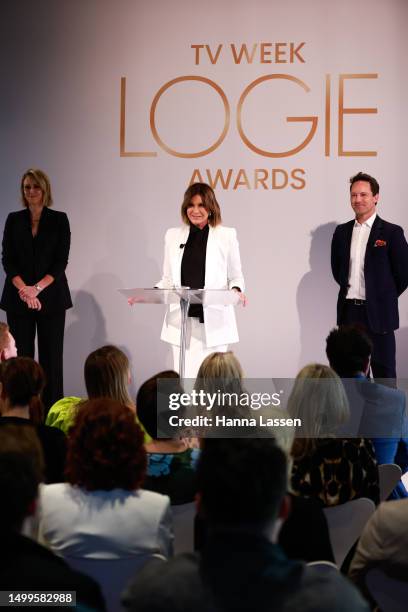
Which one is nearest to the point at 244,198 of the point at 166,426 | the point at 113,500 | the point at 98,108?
the point at 98,108

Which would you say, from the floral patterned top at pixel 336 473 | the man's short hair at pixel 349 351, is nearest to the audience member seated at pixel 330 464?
the floral patterned top at pixel 336 473

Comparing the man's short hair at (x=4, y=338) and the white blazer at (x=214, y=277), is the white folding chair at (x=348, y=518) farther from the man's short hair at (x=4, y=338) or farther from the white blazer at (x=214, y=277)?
the white blazer at (x=214, y=277)

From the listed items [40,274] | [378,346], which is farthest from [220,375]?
[40,274]

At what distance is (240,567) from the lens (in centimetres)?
129

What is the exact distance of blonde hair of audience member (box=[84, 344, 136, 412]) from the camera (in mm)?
3123

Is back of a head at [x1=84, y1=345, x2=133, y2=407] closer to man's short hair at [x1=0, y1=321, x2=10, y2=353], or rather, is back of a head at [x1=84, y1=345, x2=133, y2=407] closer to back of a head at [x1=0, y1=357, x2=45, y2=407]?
back of a head at [x1=0, y1=357, x2=45, y2=407]

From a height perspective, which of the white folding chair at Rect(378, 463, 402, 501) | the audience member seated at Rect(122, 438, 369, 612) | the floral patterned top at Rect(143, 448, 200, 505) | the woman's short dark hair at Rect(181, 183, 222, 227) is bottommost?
the white folding chair at Rect(378, 463, 402, 501)

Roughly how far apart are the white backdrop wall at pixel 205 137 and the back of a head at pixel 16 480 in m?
5.23

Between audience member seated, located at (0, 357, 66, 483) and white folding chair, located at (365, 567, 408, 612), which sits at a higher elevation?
audience member seated, located at (0, 357, 66, 483)

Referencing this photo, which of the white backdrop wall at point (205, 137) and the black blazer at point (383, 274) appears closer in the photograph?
the black blazer at point (383, 274)

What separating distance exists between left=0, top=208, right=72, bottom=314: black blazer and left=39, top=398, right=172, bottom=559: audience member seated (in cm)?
368

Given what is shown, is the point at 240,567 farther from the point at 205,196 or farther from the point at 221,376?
the point at 205,196

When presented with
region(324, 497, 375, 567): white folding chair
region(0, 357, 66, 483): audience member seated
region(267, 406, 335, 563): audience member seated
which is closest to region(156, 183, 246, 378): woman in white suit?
region(0, 357, 66, 483): audience member seated

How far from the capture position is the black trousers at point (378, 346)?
18.2 ft
